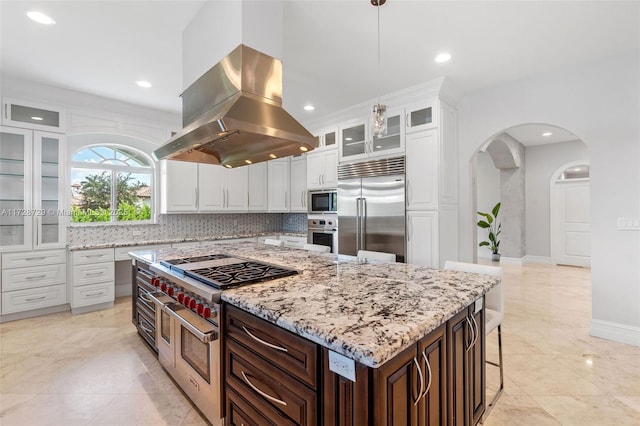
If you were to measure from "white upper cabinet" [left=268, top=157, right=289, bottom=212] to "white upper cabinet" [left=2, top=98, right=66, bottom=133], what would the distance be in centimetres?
300

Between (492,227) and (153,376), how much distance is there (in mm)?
7481

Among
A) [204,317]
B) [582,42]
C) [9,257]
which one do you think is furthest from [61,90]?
[582,42]

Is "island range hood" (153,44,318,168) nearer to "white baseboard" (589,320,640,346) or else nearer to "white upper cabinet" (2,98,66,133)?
"white upper cabinet" (2,98,66,133)

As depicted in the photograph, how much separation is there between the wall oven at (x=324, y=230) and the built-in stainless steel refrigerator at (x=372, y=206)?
0.15 m

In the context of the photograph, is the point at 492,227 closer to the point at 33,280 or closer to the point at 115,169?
the point at 115,169

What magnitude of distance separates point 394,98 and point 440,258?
2.07 meters

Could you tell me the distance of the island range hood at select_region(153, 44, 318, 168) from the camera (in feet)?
5.60

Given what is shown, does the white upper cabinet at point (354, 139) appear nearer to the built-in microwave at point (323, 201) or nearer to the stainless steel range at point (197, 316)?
the built-in microwave at point (323, 201)

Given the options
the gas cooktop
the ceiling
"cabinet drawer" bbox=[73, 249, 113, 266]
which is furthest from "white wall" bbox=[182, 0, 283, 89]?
"cabinet drawer" bbox=[73, 249, 113, 266]

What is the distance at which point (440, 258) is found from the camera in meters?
3.38

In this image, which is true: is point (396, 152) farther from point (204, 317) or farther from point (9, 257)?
point (9, 257)

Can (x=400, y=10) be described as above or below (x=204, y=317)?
above

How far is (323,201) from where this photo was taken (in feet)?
15.3

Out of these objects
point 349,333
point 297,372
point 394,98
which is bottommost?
point 297,372
